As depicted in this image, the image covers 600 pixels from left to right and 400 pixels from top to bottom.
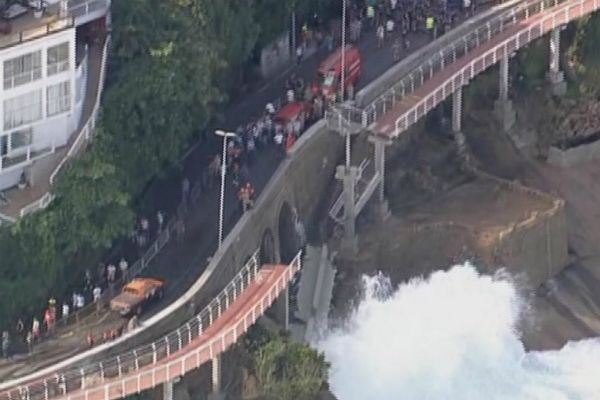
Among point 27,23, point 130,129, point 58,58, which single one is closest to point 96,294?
point 130,129

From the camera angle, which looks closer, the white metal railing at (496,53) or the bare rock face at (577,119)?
the white metal railing at (496,53)

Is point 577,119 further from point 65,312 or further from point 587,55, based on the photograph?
point 65,312

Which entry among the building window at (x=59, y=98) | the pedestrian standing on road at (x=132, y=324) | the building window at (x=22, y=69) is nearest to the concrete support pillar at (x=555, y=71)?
the building window at (x=59, y=98)

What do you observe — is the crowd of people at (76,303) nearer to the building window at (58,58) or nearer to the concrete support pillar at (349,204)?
the building window at (58,58)

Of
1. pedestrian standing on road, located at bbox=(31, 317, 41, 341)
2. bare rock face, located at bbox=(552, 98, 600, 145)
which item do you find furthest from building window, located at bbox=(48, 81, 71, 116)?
bare rock face, located at bbox=(552, 98, 600, 145)

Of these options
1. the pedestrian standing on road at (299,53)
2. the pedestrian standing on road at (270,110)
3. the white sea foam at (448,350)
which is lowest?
the white sea foam at (448,350)

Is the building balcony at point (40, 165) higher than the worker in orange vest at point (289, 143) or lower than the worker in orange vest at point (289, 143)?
higher
